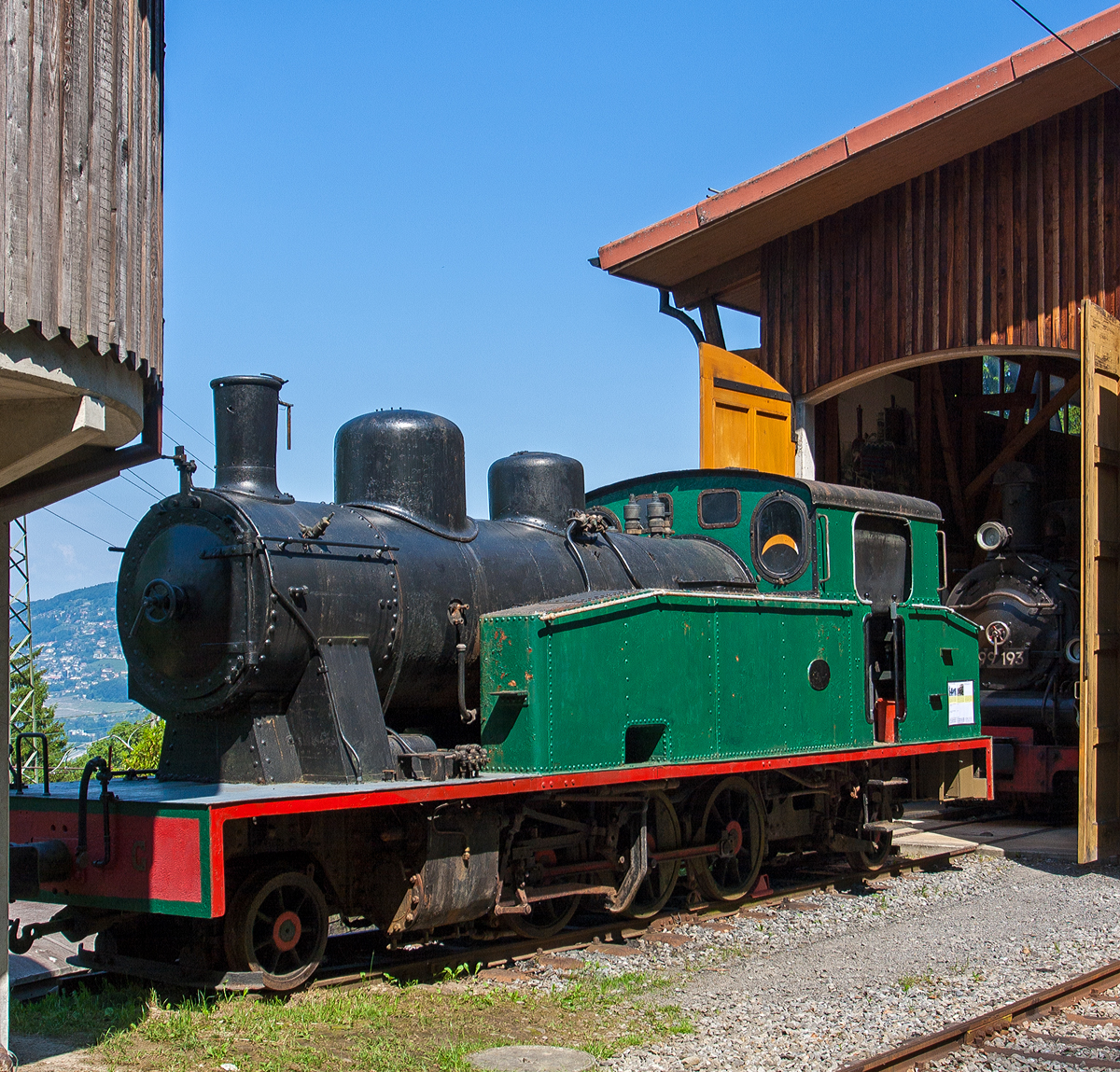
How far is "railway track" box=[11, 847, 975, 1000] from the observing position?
698 centimetres

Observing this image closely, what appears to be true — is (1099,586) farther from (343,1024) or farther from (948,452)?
(343,1024)

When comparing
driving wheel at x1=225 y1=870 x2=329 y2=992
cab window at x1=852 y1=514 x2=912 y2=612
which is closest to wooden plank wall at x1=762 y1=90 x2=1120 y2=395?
cab window at x1=852 y1=514 x2=912 y2=612

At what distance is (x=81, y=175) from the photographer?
186 inches

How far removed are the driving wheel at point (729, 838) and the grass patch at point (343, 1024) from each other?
A: 2.09m

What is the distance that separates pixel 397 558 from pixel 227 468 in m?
1.07

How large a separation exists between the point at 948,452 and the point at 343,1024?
14.0m

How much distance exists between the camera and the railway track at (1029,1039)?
5.52 meters

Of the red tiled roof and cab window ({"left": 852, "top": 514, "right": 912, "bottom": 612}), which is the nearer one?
cab window ({"left": 852, "top": 514, "right": 912, "bottom": 612})

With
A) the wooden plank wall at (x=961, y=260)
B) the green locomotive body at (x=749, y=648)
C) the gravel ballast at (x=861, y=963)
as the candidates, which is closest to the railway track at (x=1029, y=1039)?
the gravel ballast at (x=861, y=963)

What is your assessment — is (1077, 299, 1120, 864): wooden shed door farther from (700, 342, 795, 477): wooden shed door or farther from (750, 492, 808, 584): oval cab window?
(700, 342, 795, 477): wooden shed door

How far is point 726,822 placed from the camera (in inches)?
363

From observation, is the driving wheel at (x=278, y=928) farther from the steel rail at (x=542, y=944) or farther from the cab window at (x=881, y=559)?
the cab window at (x=881, y=559)

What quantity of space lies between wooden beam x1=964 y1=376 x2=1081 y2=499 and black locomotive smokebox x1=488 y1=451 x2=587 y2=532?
28.1 feet

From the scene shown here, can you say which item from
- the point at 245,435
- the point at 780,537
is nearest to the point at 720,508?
the point at 780,537
